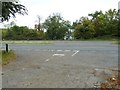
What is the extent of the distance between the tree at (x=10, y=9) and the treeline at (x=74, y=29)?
46454 mm

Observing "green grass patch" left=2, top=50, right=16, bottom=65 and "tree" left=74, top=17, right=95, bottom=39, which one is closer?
"green grass patch" left=2, top=50, right=16, bottom=65

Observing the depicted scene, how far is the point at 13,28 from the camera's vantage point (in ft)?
249

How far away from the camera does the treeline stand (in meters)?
68.1

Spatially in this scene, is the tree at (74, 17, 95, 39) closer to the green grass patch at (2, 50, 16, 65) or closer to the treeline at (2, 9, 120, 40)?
the treeline at (2, 9, 120, 40)

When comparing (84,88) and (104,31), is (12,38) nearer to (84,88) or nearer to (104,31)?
(104,31)

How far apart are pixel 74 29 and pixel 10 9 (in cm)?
5418

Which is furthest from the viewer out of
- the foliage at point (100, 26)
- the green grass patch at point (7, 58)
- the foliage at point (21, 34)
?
the foliage at point (21, 34)

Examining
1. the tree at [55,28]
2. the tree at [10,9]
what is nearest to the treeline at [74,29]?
the tree at [55,28]

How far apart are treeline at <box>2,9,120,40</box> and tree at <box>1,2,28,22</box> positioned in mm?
46454

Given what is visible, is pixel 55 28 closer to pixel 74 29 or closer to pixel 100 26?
pixel 74 29

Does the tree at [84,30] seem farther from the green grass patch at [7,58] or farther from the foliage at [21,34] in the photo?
the green grass patch at [7,58]

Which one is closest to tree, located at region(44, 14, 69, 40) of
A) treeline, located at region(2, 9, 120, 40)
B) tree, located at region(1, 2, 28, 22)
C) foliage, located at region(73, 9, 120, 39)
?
treeline, located at region(2, 9, 120, 40)

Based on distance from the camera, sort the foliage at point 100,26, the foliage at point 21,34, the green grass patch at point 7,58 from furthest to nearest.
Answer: the foliage at point 21,34 < the foliage at point 100,26 < the green grass patch at point 7,58

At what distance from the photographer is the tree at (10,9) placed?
1934 centimetres
